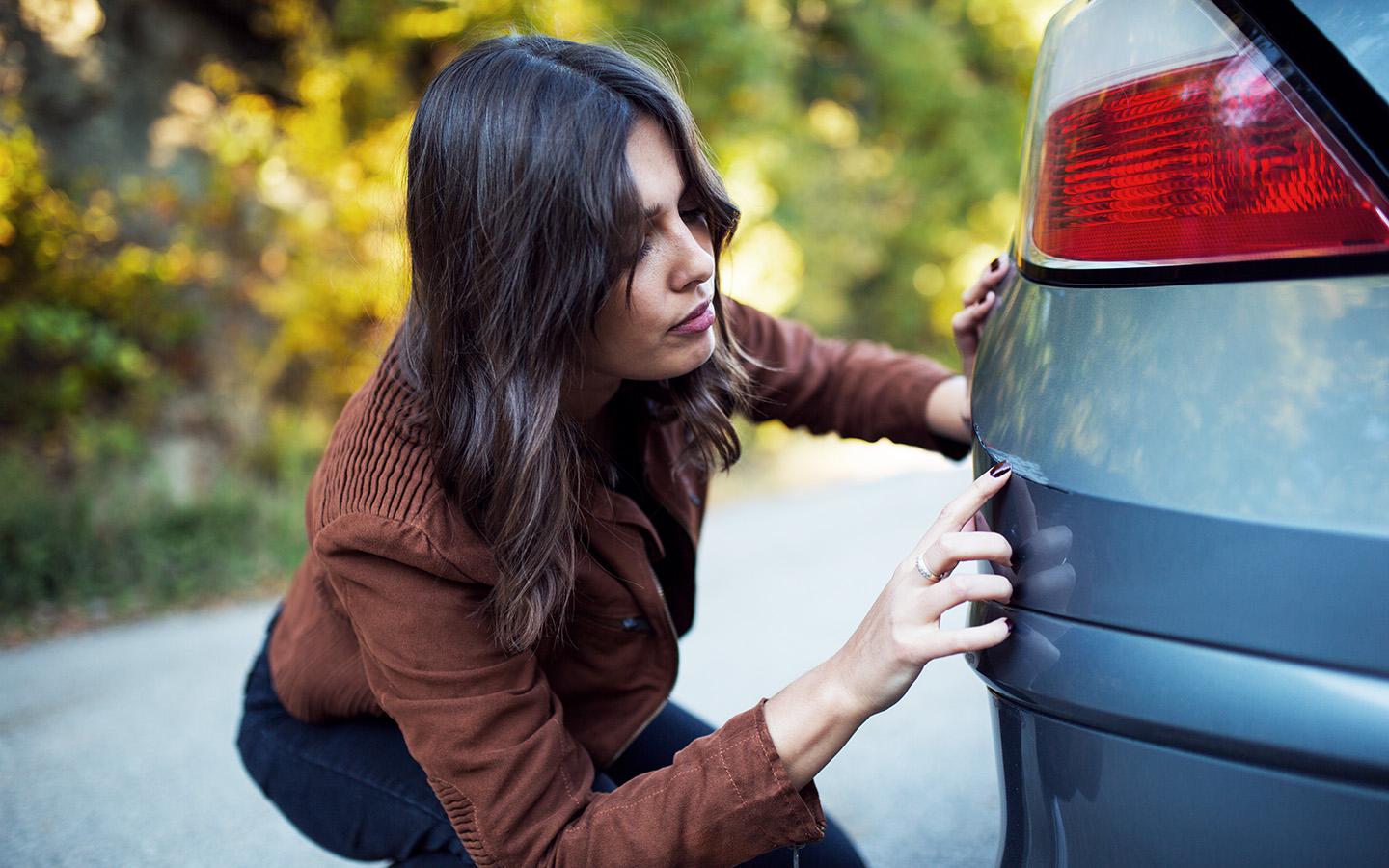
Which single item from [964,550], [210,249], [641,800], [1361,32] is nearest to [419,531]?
[641,800]

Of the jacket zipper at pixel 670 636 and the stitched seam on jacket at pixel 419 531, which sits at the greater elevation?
the stitched seam on jacket at pixel 419 531

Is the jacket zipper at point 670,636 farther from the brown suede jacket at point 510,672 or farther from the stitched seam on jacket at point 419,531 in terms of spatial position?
the stitched seam on jacket at point 419,531

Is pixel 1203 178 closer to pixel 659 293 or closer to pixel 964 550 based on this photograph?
pixel 964 550

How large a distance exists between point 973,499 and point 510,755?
0.60 m

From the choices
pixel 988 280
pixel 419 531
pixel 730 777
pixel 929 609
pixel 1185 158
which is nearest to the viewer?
pixel 1185 158

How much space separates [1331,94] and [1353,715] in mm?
475

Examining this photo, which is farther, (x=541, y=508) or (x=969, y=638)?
(x=541, y=508)

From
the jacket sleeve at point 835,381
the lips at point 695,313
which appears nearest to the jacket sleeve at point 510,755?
the lips at point 695,313

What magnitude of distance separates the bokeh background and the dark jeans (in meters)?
2.79

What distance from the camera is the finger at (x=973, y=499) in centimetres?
105

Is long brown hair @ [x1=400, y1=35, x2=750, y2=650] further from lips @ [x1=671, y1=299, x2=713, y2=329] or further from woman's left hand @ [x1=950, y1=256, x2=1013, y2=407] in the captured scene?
woman's left hand @ [x1=950, y1=256, x2=1013, y2=407]

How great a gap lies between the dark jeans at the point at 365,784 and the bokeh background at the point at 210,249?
279 cm

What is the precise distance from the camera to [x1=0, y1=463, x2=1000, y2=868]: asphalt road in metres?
2.33

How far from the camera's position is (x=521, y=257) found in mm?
1257
